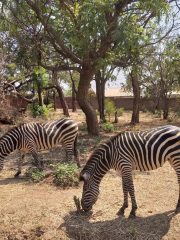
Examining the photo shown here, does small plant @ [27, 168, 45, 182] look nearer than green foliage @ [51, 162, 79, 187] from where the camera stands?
No

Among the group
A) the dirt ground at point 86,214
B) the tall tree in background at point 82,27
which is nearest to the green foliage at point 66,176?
the dirt ground at point 86,214

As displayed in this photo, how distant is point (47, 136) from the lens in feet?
23.9

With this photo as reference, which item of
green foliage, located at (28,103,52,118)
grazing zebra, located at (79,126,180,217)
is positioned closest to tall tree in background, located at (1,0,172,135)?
grazing zebra, located at (79,126,180,217)

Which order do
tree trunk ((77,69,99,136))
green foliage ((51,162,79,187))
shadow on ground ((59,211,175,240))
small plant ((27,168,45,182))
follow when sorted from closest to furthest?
shadow on ground ((59,211,175,240)), green foliage ((51,162,79,187)), small plant ((27,168,45,182)), tree trunk ((77,69,99,136))

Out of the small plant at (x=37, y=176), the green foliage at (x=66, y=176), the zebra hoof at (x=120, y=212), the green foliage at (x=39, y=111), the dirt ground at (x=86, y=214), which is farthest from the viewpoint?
the green foliage at (x=39, y=111)

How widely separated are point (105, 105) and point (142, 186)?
1131 centimetres

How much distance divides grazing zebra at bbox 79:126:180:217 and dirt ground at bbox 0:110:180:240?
0.28m

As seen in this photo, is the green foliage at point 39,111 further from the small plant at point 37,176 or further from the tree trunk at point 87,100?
the small plant at point 37,176

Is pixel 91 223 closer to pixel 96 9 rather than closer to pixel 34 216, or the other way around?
pixel 34 216

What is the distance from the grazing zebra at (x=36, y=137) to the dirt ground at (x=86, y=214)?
0.90m

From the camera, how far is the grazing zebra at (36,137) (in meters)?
6.89

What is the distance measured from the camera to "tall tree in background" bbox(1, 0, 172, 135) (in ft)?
24.5

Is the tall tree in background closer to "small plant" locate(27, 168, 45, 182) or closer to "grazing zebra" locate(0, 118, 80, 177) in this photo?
"grazing zebra" locate(0, 118, 80, 177)

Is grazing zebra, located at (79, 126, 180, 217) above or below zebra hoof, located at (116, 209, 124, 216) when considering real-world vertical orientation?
above
